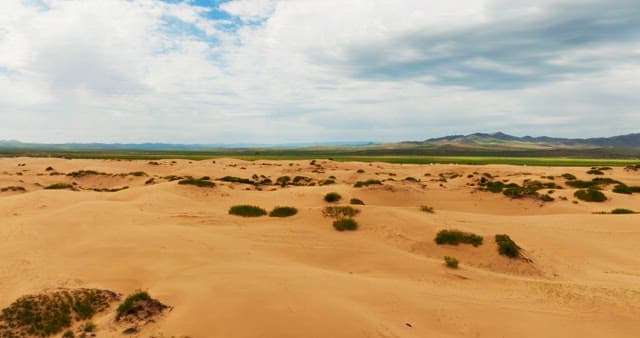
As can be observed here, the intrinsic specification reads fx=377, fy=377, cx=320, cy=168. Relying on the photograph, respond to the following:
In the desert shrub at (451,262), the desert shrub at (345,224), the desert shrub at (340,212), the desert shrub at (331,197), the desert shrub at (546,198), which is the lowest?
the desert shrub at (546,198)

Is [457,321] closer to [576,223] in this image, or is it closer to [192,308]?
[192,308]

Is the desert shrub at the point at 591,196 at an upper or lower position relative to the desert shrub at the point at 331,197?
lower

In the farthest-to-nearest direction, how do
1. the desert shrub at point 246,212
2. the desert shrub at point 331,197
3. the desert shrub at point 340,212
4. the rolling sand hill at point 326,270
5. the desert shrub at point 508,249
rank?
the desert shrub at point 331,197 → the desert shrub at point 246,212 → the desert shrub at point 340,212 → the desert shrub at point 508,249 → the rolling sand hill at point 326,270

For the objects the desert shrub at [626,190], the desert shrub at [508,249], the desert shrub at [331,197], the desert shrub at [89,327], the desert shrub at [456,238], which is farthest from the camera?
the desert shrub at [626,190]

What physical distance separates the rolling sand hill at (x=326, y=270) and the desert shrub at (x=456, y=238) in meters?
0.34

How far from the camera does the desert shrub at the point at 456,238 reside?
50.1 ft

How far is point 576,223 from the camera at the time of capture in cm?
2167

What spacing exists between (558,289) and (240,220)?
12764mm

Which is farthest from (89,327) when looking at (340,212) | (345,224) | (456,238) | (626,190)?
(626,190)

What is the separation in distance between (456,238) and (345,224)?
15.2 feet

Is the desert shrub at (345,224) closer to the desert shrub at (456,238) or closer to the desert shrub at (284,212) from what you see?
the desert shrub at (284,212)

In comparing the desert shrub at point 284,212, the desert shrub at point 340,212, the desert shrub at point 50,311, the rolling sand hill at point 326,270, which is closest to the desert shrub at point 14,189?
the rolling sand hill at point 326,270

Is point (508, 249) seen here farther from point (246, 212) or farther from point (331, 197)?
point (331, 197)

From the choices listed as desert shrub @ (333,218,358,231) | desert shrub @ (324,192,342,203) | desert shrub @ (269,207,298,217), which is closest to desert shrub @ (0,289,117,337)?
desert shrub @ (333,218,358,231)
